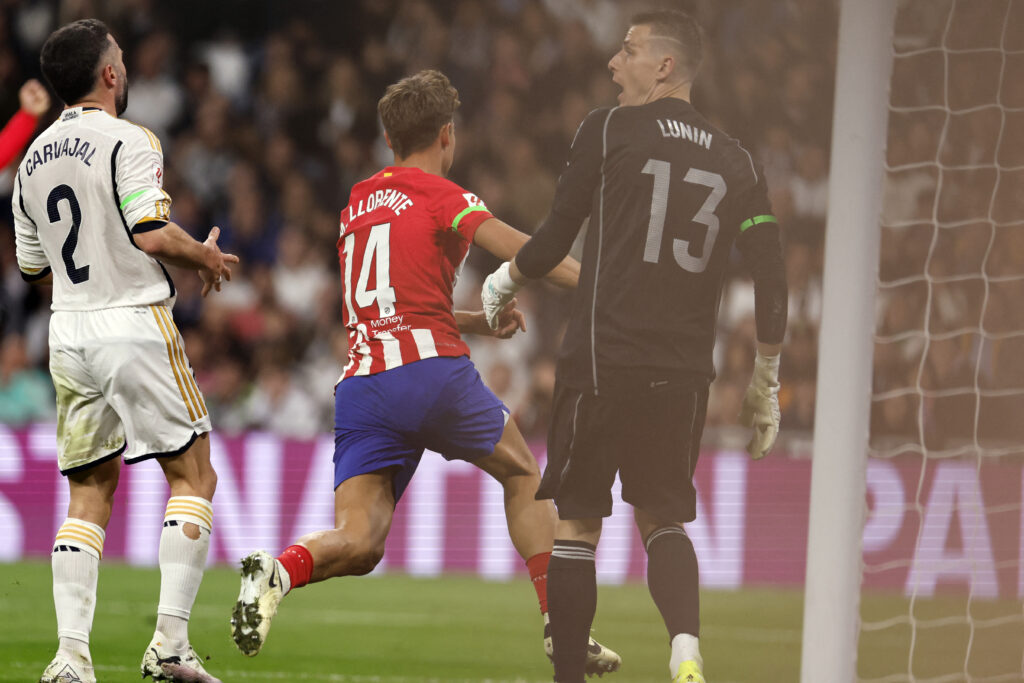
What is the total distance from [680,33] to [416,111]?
0.96 meters

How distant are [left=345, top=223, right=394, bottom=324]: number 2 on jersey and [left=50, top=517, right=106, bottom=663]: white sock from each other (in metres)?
1.17

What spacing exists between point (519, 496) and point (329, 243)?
634 cm

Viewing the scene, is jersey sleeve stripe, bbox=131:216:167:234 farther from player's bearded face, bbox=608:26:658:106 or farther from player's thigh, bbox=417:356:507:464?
player's bearded face, bbox=608:26:658:106

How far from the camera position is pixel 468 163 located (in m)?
11.4

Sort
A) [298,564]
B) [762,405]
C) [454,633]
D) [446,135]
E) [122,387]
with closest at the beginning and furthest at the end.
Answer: [298,564] → [762,405] → [122,387] → [446,135] → [454,633]

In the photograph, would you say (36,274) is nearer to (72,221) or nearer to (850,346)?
(72,221)

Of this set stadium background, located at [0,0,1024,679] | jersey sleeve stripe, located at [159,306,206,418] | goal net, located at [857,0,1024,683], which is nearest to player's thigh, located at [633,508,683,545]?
jersey sleeve stripe, located at [159,306,206,418]

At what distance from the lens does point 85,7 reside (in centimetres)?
1140

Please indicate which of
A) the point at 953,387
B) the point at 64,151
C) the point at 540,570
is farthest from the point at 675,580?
the point at 953,387

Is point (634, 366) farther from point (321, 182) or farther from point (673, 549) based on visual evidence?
point (321, 182)

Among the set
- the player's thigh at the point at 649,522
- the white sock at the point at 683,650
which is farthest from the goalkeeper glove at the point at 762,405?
the white sock at the point at 683,650

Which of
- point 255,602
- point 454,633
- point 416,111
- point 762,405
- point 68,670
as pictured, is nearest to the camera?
point 255,602

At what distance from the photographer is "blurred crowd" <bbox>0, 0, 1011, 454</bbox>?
10078 millimetres

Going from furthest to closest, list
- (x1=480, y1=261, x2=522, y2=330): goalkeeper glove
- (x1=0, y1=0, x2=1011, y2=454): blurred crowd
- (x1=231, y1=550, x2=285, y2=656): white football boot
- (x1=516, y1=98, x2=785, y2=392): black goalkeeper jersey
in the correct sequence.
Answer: (x1=0, y1=0, x2=1011, y2=454): blurred crowd < (x1=480, y1=261, x2=522, y2=330): goalkeeper glove < (x1=516, y1=98, x2=785, y2=392): black goalkeeper jersey < (x1=231, y1=550, x2=285, y2=656): white football boot
